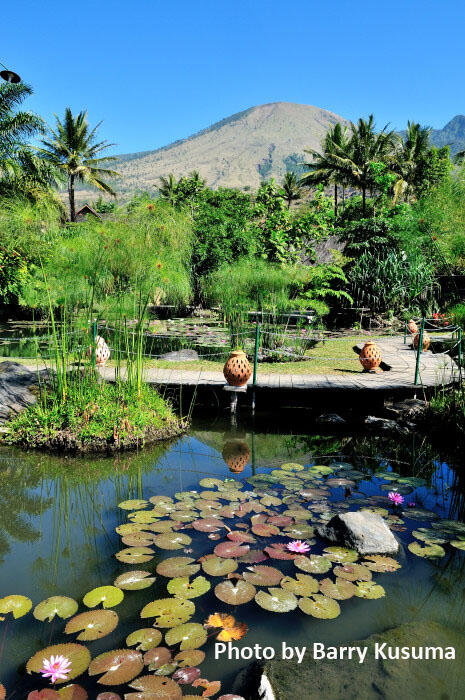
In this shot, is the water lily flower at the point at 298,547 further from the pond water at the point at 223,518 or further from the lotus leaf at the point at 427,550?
the lotus leaf at the point at 427,550

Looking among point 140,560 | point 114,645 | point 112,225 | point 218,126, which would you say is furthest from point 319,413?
point 218,126

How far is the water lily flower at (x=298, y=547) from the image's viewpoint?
2.71m

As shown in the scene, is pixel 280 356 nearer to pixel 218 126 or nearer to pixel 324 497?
pixel 324 497

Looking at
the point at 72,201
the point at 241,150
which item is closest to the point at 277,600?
the point at 72,201

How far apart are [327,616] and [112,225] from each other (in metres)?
4.65

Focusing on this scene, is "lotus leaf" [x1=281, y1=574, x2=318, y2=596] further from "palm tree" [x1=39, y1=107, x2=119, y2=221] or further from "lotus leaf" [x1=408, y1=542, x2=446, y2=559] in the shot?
"palm tree" [x1=39, y1=107, x2=119, y2=221]

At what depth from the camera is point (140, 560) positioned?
103 inches

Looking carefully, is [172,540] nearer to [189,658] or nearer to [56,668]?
[189,658]

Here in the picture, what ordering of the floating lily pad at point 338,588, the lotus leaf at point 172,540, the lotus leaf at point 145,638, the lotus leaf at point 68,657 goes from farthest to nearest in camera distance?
1. the lotus leaf at point 172,540
2. the floating lily pad at point 338,588
3. the lotus leaf at point 145,638
4. the lotus leaf at point 68,657

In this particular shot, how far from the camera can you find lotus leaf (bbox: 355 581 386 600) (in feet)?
7.77

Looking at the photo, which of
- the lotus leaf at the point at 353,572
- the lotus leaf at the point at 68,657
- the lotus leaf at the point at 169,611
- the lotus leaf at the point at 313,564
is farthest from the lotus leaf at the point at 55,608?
the lotus leaf at the point at 353,572

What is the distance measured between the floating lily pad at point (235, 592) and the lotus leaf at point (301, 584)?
171mm

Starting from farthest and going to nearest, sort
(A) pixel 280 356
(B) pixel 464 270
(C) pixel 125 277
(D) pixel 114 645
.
A: (B) pixel 464 270
(A) pixel 280 356
(C) pixel 125 277
(D) pixel 114 645

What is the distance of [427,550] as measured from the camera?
9.24ft
